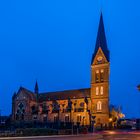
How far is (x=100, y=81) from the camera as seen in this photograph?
305 feet

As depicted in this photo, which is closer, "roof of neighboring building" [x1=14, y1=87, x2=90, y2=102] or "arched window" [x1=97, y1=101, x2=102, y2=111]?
"arched window" [x1=97, y1=101, x2=102, y2=111]

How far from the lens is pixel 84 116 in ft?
305

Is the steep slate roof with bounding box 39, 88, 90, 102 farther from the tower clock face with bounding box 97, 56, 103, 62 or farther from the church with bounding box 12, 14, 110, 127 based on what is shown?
the tower clock face with bounding box 97, 56, 103, 62

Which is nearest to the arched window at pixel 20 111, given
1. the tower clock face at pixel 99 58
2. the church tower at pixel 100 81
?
the church tower at pixel 100 81

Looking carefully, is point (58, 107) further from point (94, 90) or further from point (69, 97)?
point (94, 90)

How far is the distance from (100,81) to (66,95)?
14.3m

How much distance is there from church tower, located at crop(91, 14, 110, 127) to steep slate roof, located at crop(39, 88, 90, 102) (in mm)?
4234

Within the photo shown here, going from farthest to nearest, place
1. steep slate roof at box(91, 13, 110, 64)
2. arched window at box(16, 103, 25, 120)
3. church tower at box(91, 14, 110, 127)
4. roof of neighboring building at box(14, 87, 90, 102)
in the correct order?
arched window at box(16, 103, 25, 120) → roof of neighboring building at box(14, 87, 90, 102) → steep slate roof at box(91, 13, 110, 64) → church tower at box(91, 14, 110, 127)

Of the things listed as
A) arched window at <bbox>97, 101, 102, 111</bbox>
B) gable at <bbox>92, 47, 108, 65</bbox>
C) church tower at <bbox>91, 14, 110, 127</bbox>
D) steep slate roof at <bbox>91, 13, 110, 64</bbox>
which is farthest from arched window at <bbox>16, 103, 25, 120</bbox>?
steep slate roof at <bbox>91, 13, 110, 64</bbox>

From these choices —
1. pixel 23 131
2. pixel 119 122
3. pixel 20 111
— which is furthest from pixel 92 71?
pixel 23 131

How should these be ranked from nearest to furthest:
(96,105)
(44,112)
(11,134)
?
(11,134)
(96,105)
(44,112)

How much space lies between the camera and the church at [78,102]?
90.5 meters

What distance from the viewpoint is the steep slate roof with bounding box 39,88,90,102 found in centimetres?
9725

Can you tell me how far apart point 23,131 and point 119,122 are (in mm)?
55672
